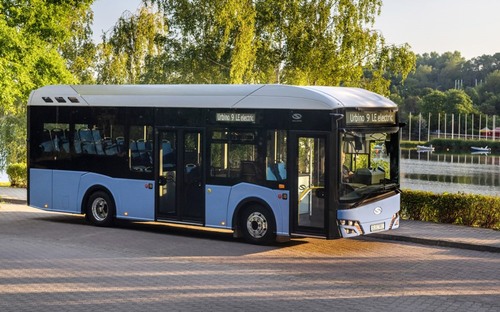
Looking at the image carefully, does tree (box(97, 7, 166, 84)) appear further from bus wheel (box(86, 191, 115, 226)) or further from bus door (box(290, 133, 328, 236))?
bus door (box(290, 133, 328, 236))

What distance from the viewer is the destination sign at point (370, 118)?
16047 mm

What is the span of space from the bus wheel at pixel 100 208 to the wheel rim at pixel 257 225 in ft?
12.9

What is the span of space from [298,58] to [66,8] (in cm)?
870

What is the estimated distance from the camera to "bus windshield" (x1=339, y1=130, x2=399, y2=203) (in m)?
16.0

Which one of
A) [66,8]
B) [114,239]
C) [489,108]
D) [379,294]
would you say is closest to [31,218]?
[114,239]

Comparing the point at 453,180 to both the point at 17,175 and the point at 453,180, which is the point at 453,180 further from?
the point at 17,175

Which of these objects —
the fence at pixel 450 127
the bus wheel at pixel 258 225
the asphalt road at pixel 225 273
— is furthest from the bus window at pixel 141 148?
the fence at pixel 450 127

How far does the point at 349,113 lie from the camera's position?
16000 mm

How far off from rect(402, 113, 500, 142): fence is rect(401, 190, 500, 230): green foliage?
389 ft

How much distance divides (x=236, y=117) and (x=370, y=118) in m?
2.72

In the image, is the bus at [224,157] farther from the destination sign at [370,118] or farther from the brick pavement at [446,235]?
the brick pavement at [446,235]

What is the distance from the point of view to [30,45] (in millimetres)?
26109

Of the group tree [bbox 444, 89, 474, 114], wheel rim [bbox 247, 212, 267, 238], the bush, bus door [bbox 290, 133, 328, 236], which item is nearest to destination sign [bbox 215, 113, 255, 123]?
bus door [bbox 290, 133, 328, 236]

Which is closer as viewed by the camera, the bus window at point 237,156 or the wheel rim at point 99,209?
the bus window at point 237,156
